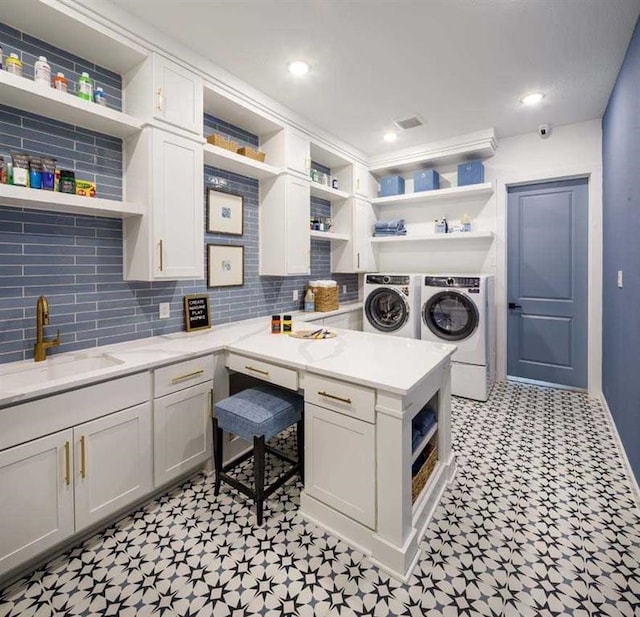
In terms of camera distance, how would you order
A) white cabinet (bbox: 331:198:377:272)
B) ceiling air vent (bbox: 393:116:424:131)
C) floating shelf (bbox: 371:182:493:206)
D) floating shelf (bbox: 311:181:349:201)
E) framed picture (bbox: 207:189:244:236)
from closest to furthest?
framed picture (bbox: 207:189:244:236) → ceiling air vent (bbox: 393:116:424:131) → floating shelf (bbox: 311:181:349:201) → floating shelf (bbox: 371:182:493:206) → white cabinet (bbox: 331:198:377:272)

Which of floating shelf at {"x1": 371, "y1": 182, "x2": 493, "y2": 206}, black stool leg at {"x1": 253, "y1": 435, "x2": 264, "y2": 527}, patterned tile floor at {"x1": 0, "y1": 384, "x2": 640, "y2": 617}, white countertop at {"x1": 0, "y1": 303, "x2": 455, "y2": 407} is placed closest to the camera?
patterned tile floor at {"x1": 0, "y1": 384, "x2": 640, "y2": 617}

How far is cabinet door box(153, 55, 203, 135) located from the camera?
2.18 meters

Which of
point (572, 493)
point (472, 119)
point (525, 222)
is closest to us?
point (572, 493)

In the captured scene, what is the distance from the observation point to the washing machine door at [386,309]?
4.00 meters


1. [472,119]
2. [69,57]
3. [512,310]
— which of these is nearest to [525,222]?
[512,310]

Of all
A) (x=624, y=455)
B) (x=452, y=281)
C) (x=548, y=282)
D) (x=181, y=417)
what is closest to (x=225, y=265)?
(x=181, y=417)

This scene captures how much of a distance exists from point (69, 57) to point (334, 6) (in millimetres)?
1601

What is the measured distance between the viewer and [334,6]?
1.94 metres

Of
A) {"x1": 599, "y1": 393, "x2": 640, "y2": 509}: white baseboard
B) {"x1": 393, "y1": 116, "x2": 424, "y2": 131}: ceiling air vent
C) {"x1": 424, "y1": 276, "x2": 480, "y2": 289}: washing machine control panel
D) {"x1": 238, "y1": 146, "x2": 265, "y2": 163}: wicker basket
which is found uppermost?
{"x1": 393, "y1": 116, "x2": 424, "y2": 131}: ceiling air vent

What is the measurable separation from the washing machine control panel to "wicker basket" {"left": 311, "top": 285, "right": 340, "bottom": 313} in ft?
3.42

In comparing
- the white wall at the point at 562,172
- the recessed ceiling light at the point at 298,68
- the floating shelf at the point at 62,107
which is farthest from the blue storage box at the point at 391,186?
the floating shelf at the point at 62,107

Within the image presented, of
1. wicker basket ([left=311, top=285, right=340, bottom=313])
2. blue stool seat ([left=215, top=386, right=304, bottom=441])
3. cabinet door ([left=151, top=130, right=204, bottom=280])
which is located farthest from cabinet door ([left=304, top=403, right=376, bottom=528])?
wicker basket ([left=311, top=285, right=340, bottom=313])

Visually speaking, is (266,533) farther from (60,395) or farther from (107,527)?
(60,395)

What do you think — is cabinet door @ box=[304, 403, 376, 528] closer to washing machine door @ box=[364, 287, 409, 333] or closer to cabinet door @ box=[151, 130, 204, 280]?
cabinet door @ box=[151, 130, 204, 280]
